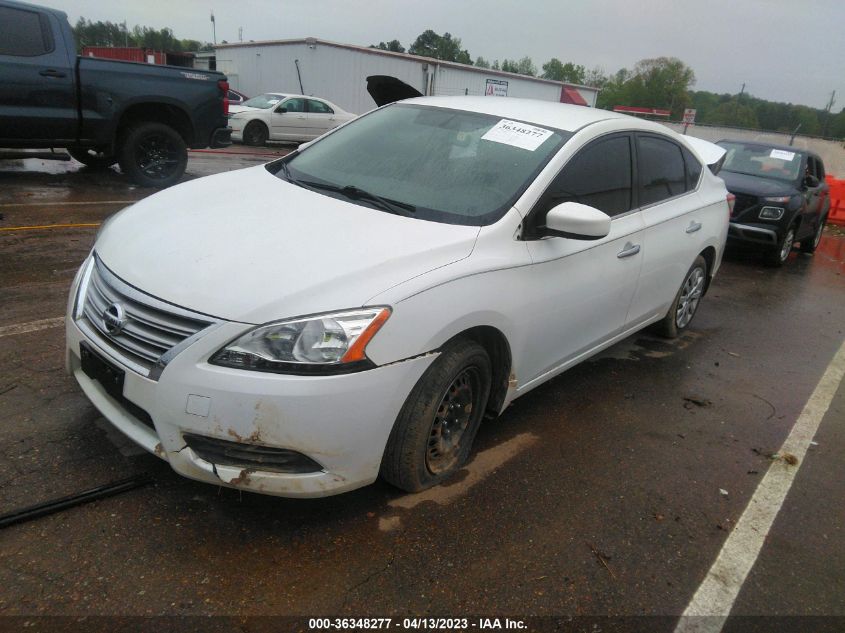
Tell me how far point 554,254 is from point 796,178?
316 inches

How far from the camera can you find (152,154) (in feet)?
30.8

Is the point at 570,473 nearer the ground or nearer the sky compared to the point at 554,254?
nearer the ground

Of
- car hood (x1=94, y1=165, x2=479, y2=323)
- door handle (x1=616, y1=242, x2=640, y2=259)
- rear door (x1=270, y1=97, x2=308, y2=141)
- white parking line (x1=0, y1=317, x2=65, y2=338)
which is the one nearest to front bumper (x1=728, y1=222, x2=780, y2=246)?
door handle (x1=616, y1=242, x2=640, y2=259)

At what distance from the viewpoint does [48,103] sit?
26.4ft

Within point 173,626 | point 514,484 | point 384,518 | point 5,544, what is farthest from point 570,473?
point 5,544

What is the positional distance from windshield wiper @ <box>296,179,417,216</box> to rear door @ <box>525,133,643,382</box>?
62cm

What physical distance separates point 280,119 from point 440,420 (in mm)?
16595

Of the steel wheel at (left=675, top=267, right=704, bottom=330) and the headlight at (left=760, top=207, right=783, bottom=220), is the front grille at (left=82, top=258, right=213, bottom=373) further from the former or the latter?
the headlight at (left=760, top=207, right=783, bottom=220)

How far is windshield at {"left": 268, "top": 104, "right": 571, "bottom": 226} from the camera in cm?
314

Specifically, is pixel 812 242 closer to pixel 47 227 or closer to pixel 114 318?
pixel 47 227

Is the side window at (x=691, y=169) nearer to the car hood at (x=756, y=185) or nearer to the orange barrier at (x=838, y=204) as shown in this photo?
the car hood at (x=756, y=185)

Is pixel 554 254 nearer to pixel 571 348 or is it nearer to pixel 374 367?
pixel 571 348

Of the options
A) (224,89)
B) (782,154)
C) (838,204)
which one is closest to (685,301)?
(782,154)

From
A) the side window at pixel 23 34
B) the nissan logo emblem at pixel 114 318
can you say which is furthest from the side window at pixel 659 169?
the side window at pixel 23 34
